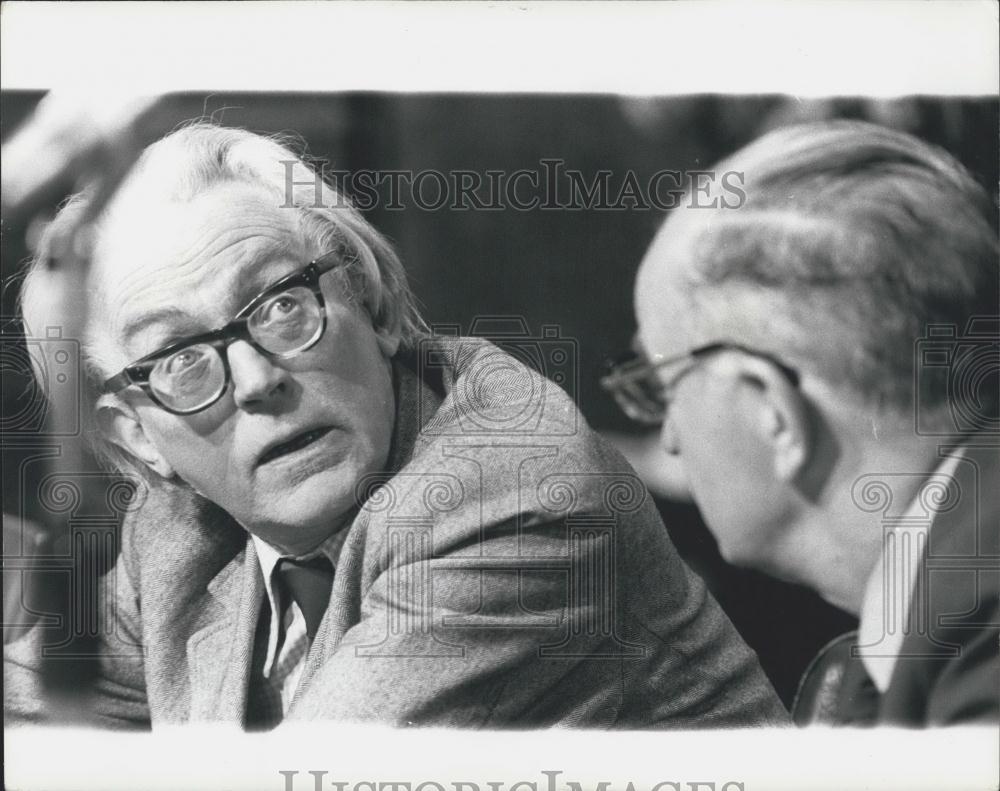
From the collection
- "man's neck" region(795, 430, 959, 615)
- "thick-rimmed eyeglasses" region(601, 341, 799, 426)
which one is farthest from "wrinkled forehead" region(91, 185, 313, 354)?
"man's neck" region(795, 430, 959, 615)

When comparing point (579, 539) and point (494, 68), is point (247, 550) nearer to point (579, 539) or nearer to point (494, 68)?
point (579, 539)

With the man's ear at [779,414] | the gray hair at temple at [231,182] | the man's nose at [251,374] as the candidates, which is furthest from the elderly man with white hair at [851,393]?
the man's nose at [251,374]

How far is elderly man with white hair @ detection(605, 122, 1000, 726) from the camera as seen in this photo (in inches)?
108

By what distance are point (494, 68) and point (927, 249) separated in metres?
1.10

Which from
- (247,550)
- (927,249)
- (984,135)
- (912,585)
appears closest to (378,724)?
(247,550)

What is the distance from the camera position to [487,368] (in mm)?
2787

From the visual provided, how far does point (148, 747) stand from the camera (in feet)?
9.32

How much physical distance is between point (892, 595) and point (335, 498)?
1347 millimetres

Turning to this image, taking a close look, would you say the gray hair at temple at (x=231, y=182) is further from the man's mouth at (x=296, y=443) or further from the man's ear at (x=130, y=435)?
the man's mouth at (x=296, y=443)

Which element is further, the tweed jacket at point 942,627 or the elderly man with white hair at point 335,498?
the tweed jacket at point 942,627

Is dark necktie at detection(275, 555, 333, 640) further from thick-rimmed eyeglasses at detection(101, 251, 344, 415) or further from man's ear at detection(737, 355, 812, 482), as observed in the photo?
man's ear at detection(737, 355, 812, 482)

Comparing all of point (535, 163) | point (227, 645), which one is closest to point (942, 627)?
point (535, 163)

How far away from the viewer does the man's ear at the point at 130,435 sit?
109 inches

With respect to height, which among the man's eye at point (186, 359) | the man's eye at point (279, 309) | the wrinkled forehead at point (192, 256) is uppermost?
the wrinkled forehead at point (192, 256)
